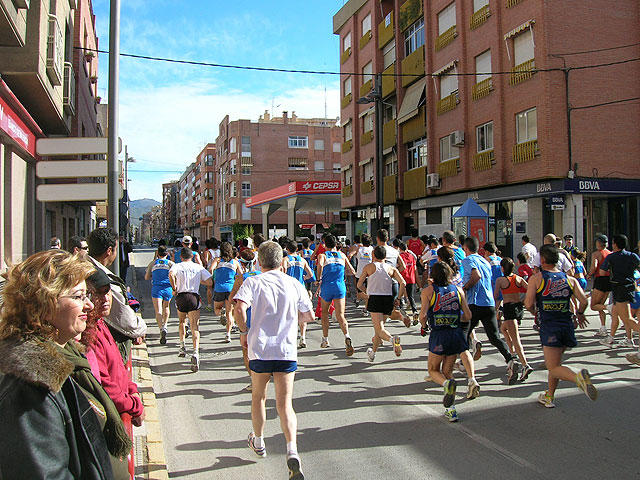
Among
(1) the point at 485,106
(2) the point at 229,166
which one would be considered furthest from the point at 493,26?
(2) the point at 229,166

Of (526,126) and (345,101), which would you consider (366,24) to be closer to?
(345,101)

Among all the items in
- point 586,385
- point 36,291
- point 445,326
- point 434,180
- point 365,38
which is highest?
point 365,38

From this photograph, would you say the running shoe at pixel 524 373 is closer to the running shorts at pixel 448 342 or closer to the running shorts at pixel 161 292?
the running shorts at pixel 448 342

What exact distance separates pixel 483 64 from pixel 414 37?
758cm

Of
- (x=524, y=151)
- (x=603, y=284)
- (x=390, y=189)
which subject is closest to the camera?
(x=603, y=284)

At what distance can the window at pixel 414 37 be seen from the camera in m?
27.7

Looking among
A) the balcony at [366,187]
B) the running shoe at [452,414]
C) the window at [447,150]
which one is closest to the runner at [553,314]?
the running shoe at [452,414]

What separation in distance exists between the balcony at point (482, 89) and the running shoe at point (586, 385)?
1857 cm

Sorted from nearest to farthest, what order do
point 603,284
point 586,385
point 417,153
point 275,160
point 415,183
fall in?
point 586,385 < point 603,284 < point 415,183 < point 417,153 < point 275,160

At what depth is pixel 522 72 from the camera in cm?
1919

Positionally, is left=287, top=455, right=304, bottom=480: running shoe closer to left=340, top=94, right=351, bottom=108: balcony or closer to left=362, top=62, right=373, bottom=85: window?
left=362, top=62, right=373, bottom=85: window

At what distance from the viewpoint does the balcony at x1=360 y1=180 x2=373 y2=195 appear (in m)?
33.9

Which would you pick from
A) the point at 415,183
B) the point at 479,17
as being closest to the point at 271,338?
the point at 479,17

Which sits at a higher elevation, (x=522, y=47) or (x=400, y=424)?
(x=522, y=47)
